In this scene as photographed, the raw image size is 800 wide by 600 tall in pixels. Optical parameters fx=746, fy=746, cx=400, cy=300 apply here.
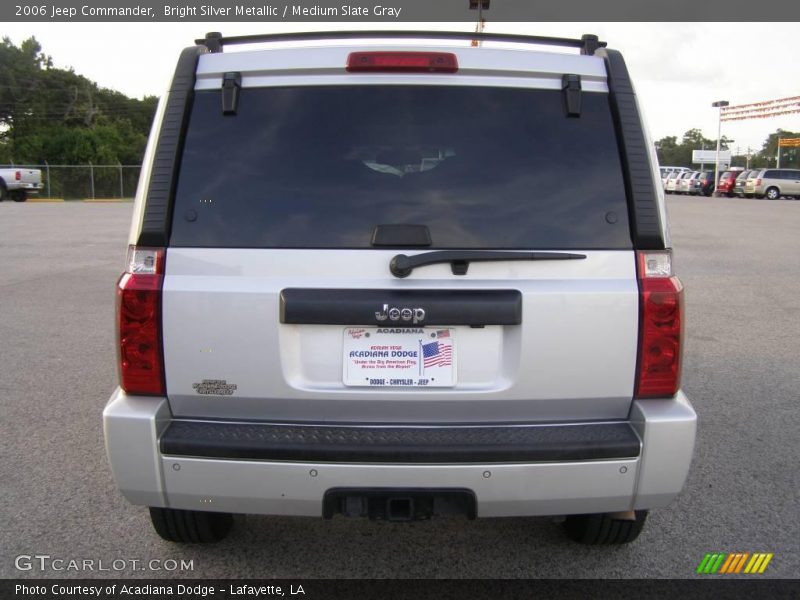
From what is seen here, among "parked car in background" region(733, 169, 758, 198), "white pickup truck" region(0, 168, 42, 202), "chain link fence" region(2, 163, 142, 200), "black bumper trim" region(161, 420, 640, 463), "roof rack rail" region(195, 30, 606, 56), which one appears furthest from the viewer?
"parked car in background" region(733, 169, 758, 198)

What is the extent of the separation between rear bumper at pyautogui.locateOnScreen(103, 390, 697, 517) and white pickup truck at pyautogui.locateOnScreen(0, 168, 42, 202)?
35.1m

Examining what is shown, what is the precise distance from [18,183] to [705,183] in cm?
4065

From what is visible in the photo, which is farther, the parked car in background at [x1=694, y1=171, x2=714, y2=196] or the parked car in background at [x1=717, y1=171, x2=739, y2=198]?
the parked car in background at [x1=694, y1=171, x2=714, y2=196]

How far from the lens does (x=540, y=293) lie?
9.04ft

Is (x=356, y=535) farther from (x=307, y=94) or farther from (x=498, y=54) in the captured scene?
(x=498, y=54)

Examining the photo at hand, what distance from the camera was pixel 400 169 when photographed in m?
2.83

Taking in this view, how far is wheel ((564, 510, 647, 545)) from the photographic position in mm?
3340

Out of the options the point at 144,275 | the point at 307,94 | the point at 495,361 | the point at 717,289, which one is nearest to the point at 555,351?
the point at 495,361

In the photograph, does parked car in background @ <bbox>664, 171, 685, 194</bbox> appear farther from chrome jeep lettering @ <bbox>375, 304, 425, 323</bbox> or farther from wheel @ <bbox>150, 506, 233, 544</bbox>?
chrome jeep lettering @ <bbox>375, 304, 425, 323</bbox>

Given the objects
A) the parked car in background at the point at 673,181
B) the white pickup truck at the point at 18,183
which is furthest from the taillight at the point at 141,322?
the parked car in background at the point at 673,181

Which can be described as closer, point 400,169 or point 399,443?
point 399,443

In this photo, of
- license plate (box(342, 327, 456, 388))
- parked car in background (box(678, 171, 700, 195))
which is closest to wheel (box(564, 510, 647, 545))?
license plate (box(342, 327, 456, 388))

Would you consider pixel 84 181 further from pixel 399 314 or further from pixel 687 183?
pixel 399 314

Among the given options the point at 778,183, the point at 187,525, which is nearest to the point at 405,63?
the point at 187,525
